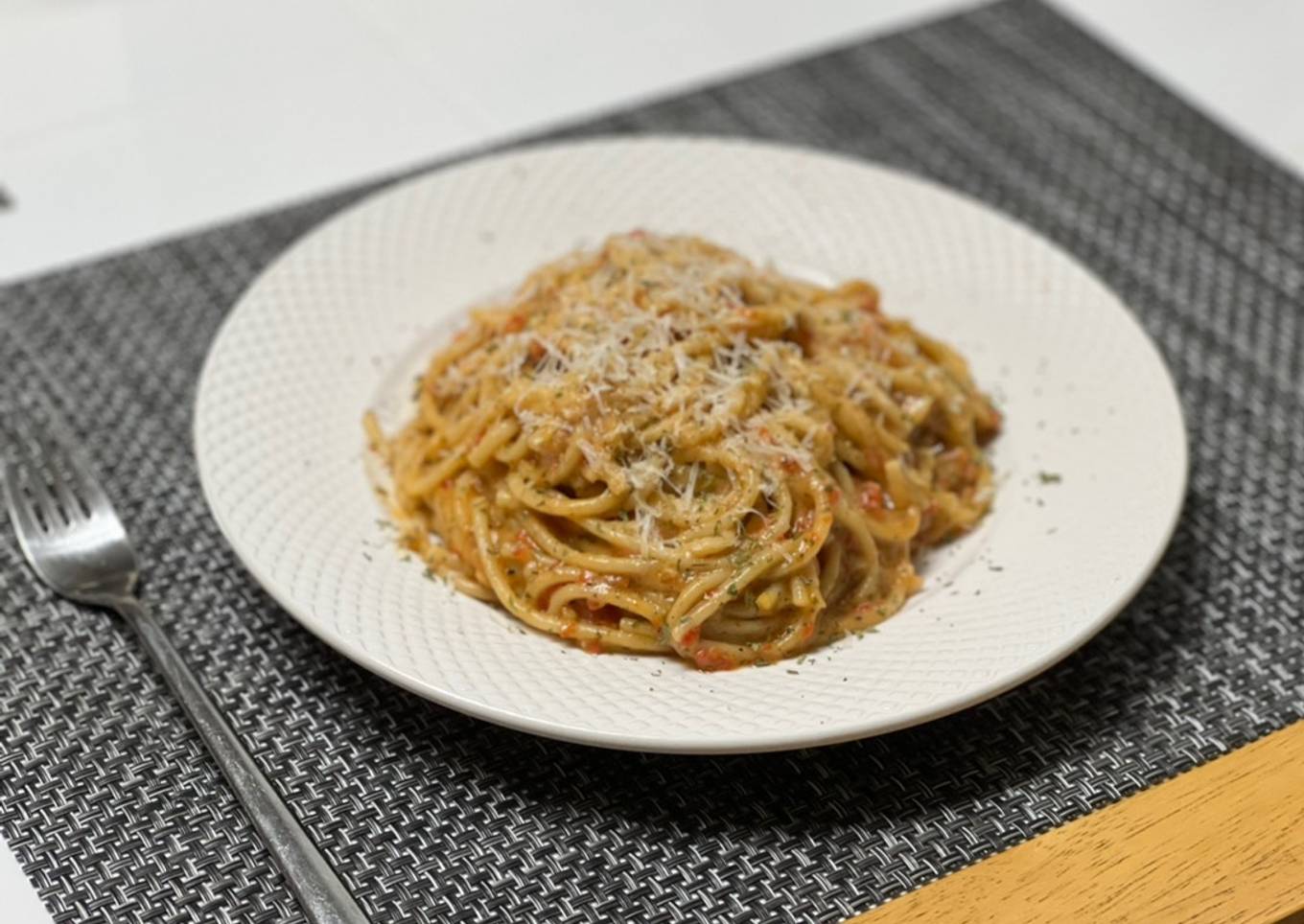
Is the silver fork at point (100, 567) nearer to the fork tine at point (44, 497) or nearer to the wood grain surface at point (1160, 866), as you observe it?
the fork tine at point (44, 497)

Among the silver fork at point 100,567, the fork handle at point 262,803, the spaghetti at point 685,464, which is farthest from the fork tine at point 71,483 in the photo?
the spaghetti at point 685,464

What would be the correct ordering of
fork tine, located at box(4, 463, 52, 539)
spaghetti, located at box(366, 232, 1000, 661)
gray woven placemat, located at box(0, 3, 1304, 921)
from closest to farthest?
gray woven placemat, located at box(0, 3, 1304, 921), spaghetti, located at box(366, 232, 1000, 661), fork tine, located at box(4, 463, 52, 539)

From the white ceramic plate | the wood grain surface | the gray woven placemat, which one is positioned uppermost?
the white ceramic plate

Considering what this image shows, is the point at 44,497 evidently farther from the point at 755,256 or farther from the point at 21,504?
the point at 755,256

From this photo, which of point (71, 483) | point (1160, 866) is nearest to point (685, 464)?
point (1160, 866)

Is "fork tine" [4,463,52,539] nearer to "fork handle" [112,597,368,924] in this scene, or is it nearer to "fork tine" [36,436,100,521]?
"fork tine" [36,436,100,521]

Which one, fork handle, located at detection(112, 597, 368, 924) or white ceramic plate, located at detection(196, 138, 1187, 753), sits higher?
white ceramic plate, located at detection(196, 138, 1187, 753)

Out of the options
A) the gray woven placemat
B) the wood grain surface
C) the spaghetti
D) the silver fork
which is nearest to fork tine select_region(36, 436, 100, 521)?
the silver fork
